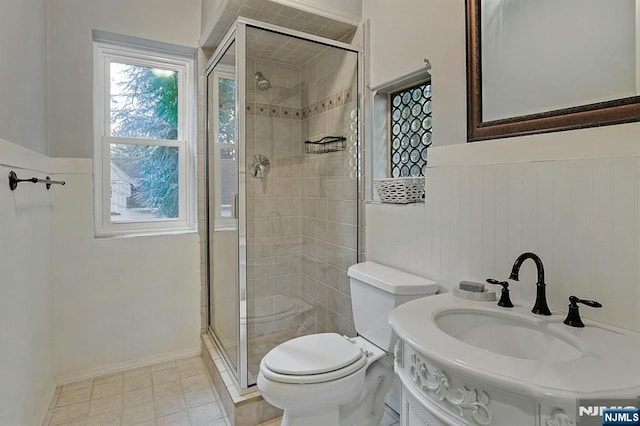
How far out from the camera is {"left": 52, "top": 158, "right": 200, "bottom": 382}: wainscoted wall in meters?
2.21

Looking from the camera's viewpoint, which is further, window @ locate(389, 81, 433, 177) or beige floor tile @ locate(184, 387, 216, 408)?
beige floor tile @ locate(184, 387, 216, 408)

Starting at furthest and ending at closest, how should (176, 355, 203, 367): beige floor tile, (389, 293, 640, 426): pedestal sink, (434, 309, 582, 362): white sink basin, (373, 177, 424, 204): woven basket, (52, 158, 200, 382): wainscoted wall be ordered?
(176, 355, 203, 367): beige floor tile
(52, 158, 200, 382): wainscoted wall
(373, 177, 424, 204): woven basket
(434, 309, 582, 362): white sink basin
(389, 293, 640, 426): pedestal sink

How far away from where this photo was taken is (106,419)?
6.21 feet

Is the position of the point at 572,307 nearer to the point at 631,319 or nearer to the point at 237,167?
the point at 631,319

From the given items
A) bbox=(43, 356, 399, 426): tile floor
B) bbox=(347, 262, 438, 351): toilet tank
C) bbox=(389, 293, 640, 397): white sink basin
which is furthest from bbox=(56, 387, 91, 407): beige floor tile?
bbox=(389, 293, 640, 397): white sink basin

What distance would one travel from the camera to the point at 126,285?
2.39 meters

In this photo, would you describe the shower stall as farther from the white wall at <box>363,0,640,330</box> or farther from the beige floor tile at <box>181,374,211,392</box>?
the white wall at <box>363,0,640,330</box>

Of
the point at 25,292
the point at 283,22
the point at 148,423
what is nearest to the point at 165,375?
the point at 148,423

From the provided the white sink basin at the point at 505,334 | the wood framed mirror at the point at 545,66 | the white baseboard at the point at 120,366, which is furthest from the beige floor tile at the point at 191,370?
the wood framed mirror at the point at 545,66

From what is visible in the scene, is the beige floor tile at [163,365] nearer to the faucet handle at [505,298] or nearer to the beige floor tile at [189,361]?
the beige floor tile at [189,361]

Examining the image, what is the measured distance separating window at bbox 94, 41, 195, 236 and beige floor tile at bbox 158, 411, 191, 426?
122 cm

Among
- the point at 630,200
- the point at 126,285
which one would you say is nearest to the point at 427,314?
the point at 630,200

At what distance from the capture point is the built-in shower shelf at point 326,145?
7.65 feet

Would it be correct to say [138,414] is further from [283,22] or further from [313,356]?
[283,22]
